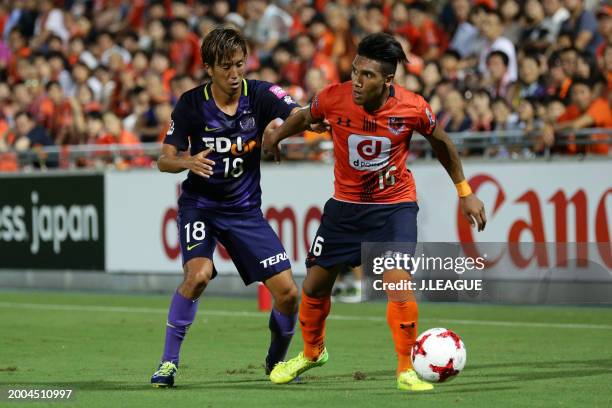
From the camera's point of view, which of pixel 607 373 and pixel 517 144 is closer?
pixel 607 373

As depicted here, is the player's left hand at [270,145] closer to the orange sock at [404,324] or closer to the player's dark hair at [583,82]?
the orange sock at [404,324]

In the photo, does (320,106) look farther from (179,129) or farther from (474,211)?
(474,211)

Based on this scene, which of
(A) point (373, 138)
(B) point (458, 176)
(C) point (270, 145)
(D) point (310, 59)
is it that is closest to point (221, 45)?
(C) point (270, 145)

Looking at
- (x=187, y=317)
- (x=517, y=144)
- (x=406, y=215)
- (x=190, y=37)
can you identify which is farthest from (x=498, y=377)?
(x=190, y=37)

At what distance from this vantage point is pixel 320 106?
905cm

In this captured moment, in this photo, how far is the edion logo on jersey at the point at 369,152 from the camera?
895 centimetres

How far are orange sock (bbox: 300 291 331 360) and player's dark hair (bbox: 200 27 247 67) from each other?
1.77m

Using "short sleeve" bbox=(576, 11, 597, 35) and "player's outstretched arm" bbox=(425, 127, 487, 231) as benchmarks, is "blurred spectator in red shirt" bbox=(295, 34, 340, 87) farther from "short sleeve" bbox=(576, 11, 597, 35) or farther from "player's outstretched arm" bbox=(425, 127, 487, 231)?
"player's outstretched arm" bbox=(425, 127, 487, 231)

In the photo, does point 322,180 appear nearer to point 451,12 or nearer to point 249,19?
point 451,12

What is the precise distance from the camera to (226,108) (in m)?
9.30

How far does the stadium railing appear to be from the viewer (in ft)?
49.2

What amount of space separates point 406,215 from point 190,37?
14.0 m

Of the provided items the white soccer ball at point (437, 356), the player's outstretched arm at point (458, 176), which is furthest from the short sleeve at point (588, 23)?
the white soccer ball at point (437, 356)

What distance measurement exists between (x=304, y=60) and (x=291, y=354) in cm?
903
